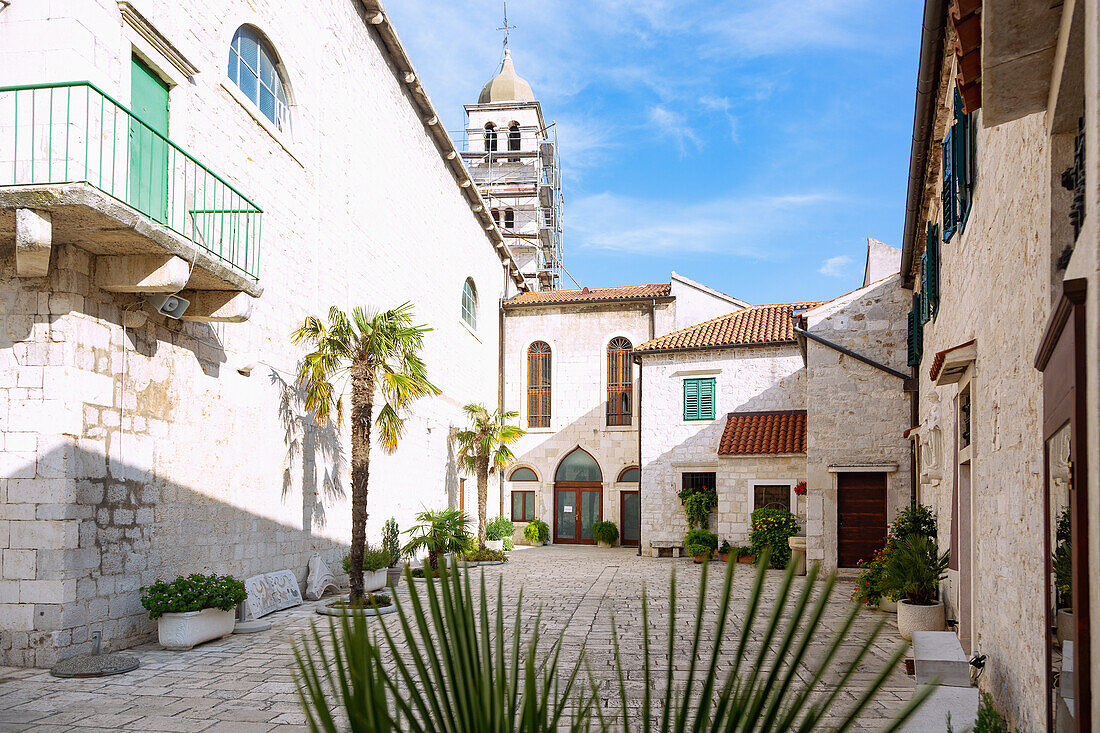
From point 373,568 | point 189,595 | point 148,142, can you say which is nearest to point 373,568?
point 373,568

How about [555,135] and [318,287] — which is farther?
[555,135]

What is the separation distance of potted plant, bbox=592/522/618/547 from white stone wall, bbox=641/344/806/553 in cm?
279

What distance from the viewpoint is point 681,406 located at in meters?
23.1

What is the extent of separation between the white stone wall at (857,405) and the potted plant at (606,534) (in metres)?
10.1

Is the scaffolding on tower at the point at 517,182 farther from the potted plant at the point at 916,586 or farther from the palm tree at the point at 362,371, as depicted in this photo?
the potted plant at the point at 916,586

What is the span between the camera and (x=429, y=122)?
20.4 m

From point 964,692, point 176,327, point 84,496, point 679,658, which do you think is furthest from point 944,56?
point 84,496

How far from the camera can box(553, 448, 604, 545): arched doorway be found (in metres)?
26.2

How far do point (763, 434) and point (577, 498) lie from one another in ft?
24.2

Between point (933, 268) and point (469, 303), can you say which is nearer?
point (933, 268)

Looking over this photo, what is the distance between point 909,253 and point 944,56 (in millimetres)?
5882

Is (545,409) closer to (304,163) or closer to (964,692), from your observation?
(304,163)

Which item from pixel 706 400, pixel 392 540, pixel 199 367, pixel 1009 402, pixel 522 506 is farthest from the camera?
pixel 522 506

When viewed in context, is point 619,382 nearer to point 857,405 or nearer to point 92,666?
point 857,405
